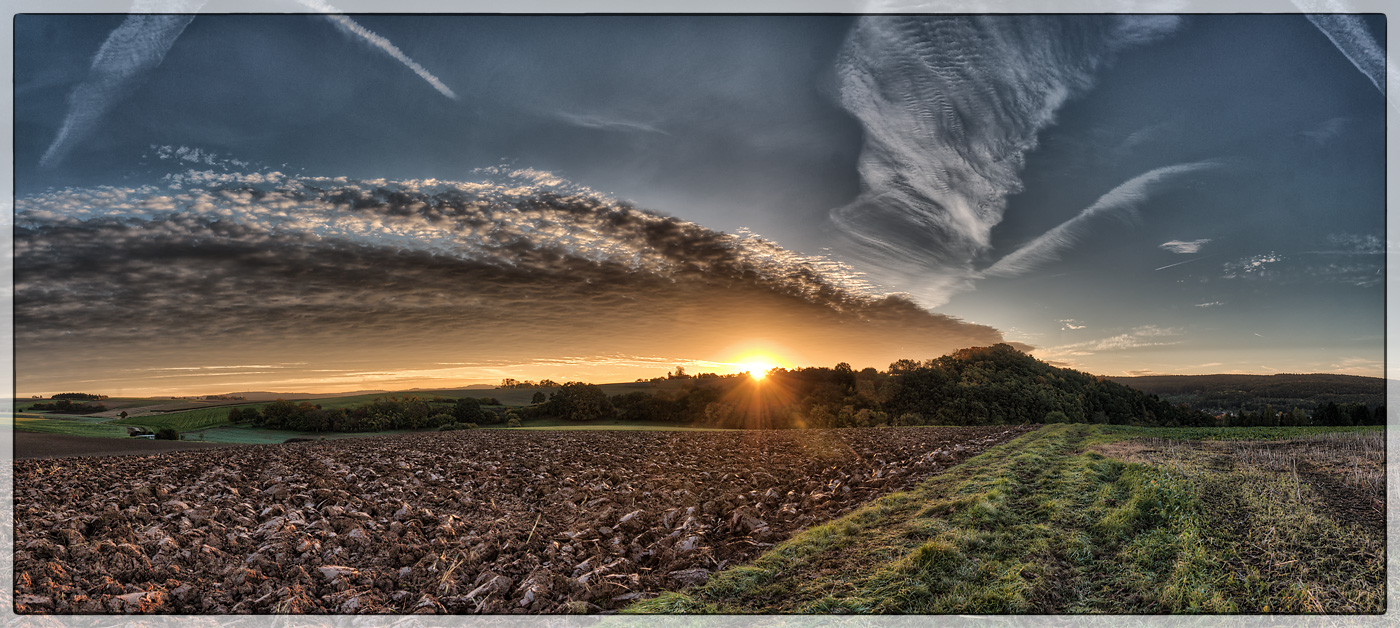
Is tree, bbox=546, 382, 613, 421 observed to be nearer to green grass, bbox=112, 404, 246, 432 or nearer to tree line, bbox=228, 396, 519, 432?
tree line, bbox=228, 396, 519, 432

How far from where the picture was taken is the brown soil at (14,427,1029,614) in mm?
6465

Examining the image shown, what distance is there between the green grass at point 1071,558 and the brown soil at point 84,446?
77.4 ft

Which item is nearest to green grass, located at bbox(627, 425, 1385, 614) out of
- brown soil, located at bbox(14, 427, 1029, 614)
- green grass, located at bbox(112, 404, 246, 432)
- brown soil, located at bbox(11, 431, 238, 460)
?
brown soil, located at bbox(14, 427, 1029, 614)

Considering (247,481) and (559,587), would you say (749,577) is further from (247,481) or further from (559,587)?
(247,481)

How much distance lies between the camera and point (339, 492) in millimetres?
10844

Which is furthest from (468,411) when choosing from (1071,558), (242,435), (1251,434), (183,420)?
(1251,434)

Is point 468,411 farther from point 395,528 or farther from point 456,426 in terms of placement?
point 395,528

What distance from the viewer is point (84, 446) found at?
20.3m

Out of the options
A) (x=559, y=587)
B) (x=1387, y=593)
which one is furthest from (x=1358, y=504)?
(x=559, y=587)

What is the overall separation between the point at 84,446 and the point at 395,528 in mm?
22087

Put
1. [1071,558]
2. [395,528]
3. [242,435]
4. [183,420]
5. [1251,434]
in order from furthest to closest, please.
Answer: [183,420]
[242,435]
[1251,434]
[395,528]
[1071,558]

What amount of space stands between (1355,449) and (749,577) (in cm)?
2131

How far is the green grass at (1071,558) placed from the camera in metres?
6.27

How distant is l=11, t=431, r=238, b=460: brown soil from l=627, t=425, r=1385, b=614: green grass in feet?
77.4
